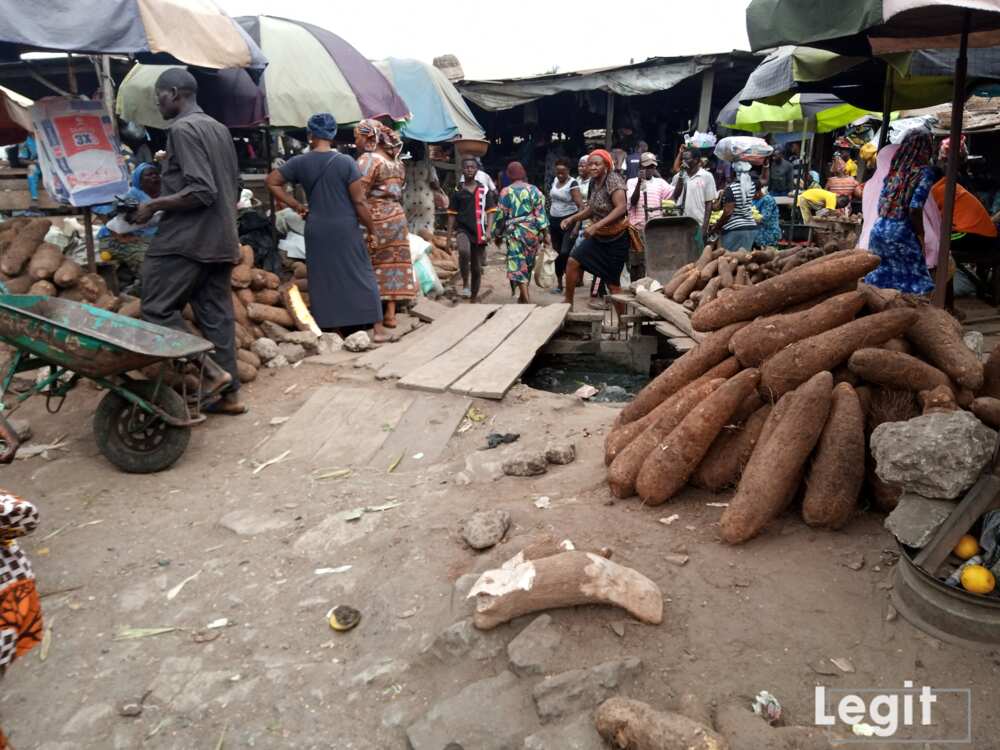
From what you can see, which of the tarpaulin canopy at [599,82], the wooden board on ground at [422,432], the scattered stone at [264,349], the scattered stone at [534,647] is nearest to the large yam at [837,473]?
the scattered stone at [534,647]

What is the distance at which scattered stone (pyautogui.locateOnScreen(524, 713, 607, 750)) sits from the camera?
6.97ft

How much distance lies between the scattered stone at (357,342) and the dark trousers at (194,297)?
58.6 inches

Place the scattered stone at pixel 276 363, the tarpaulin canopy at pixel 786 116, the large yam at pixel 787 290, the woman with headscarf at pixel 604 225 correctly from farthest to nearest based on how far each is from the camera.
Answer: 1. the tarpaulin canopy at pixel 786 116
2. the woman with headscarf at pixel 604 225
3. the scattered stone at pixel 276 363
4. the large yam at pixel 787 290

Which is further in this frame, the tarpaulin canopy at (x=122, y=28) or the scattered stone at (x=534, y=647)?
the tarpaulin canopy at (x=122, y=28)

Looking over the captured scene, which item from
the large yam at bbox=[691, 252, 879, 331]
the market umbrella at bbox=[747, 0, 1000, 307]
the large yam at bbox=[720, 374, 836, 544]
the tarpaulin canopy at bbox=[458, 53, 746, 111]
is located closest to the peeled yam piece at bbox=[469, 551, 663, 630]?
the large yam at bbox=[720, 374, 836, 544]

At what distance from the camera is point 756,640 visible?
8.00ft

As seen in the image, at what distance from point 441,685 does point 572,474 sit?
1698mm

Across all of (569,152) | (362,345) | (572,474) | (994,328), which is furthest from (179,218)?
(569,152)

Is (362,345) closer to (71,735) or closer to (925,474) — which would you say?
(71,735)

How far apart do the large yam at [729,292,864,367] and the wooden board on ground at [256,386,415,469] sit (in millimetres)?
2488

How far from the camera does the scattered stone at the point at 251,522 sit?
370 centimetres

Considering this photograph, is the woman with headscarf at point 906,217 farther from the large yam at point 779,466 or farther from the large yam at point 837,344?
the large yam at point 779,466

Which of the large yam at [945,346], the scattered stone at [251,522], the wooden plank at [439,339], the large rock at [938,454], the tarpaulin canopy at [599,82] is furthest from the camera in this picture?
the tarpaulin canopy at [599,82]

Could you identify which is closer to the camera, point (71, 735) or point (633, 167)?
point (71, 735)
